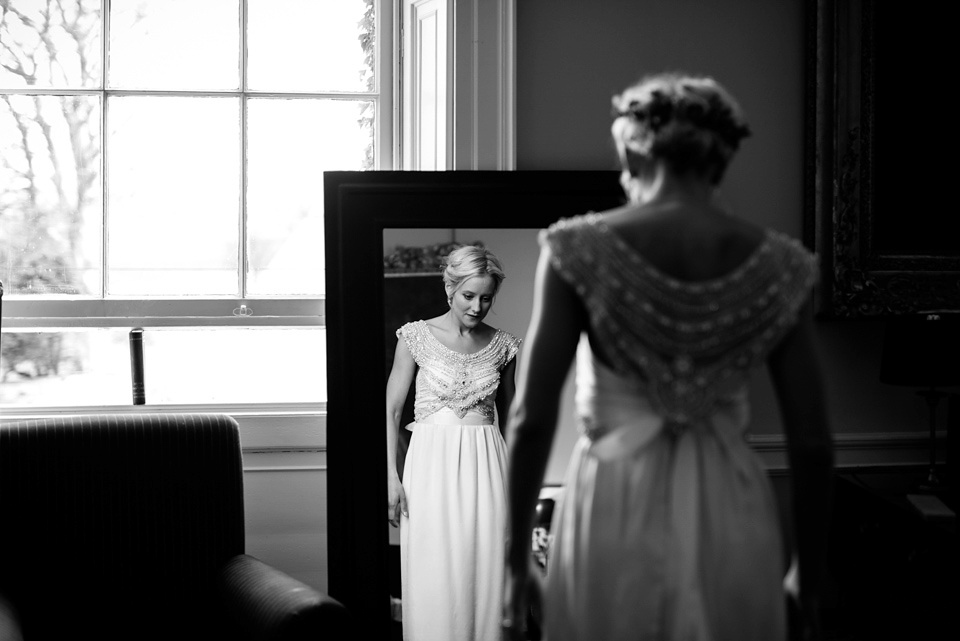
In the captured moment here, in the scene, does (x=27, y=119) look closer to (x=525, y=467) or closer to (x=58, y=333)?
(x=58, y=333)

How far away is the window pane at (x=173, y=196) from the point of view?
3314 mm

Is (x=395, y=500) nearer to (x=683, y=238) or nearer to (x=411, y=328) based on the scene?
(x=411, y=328)

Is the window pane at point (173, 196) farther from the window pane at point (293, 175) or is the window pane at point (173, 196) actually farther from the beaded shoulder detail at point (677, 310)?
the beaded shoulder detail at point (677, 310)

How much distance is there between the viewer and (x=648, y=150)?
1.60 metres

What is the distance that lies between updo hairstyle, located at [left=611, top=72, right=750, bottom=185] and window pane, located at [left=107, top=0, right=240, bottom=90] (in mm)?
2127

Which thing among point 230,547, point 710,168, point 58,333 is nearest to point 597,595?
point 710,168

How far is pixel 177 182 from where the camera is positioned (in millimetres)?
3342

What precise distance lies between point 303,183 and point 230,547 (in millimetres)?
1302

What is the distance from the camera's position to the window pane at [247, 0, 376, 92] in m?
3.36

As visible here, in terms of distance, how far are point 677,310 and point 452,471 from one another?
1533mm

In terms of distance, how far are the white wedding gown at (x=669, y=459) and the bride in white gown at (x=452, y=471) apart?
132 centimetres

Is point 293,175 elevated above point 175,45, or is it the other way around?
point 175,45

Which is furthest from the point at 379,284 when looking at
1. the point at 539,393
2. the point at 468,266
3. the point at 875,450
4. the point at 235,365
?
the point at 875,450

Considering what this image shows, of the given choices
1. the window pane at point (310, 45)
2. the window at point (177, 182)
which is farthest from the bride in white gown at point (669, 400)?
the window pane at point (310, 45)
